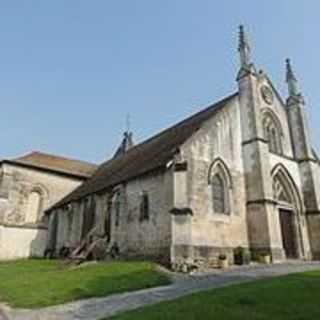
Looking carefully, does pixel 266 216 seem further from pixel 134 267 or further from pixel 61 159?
pixel 61 159

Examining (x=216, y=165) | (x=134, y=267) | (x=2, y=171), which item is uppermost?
(x=2, y=171)

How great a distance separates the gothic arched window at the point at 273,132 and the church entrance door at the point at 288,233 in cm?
410

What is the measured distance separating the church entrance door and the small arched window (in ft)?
66.8

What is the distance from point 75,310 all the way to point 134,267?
6.61m

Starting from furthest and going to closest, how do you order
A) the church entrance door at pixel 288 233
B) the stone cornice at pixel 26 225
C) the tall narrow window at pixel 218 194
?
the stone cornice at pixel 26 225, the church entrance door at pixel 288 233, the tall narrow window at pixel 218 194

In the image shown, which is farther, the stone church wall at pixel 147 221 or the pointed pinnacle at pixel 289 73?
the pointed pinnacle at pixel 289 73

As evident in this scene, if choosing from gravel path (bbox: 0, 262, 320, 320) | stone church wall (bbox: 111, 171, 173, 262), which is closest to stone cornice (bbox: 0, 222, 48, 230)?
stone church wall (bbox: 111, 171, 173, 262)

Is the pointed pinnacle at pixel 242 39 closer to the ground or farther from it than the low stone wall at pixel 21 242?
farther from it

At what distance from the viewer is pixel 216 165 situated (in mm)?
20688

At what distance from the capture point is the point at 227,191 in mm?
20859

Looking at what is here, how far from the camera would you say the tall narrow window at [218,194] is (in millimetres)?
20109

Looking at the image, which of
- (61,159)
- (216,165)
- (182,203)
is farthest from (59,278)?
(61,159)

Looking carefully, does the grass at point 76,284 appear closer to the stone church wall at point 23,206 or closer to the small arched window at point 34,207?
the stone church wall at point 23,206

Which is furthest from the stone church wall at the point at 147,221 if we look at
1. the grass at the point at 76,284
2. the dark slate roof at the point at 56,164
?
the dark slate roof at the point at 56,164
